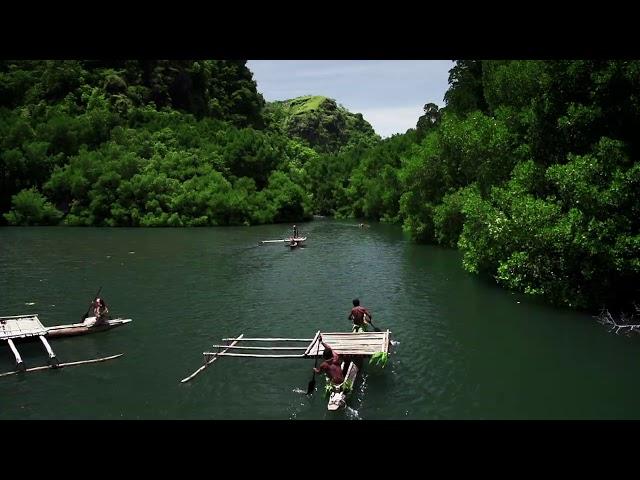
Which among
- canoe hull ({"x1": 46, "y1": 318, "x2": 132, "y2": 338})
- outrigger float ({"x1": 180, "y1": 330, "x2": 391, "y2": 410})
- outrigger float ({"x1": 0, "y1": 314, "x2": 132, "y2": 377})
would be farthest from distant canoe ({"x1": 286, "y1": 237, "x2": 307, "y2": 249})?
outrigger float ({"x1": 180, "y1": 330, "x2": 391, "y2": 410})

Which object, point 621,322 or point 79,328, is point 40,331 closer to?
point 79,328

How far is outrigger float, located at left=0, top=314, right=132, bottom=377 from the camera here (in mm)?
18509

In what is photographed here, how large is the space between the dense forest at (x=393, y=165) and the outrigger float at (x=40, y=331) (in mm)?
18169

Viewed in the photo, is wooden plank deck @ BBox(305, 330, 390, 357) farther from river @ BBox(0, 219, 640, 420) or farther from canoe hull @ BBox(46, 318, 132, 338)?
canoe hull @ BBox(46, 318, 132, 338)

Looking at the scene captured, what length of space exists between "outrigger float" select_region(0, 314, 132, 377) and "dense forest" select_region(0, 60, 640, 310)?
59.6 feet

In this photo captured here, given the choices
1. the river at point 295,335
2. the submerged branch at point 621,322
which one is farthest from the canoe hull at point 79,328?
the submerged branch at point 621,322

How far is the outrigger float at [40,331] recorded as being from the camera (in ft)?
60.7

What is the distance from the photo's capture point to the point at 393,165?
8788cm

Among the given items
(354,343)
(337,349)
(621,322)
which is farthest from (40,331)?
(621,322)

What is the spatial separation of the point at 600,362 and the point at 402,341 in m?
6.97

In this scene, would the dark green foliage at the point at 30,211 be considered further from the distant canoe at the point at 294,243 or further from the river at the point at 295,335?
the distant canoe at the point at 294,243

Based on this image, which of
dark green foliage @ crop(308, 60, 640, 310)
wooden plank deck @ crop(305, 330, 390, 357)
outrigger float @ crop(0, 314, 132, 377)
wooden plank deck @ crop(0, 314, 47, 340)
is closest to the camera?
wooden plank deck @ crop(305, 330, 390, 357)
